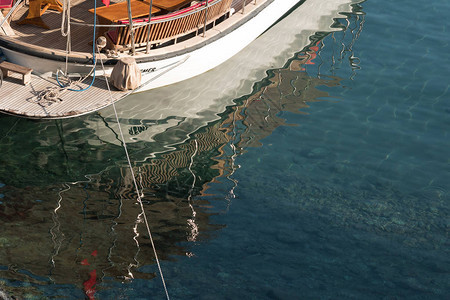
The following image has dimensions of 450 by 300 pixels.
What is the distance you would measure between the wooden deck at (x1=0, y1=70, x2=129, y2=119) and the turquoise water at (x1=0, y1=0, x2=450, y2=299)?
126 cm

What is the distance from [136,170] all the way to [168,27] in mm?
4446

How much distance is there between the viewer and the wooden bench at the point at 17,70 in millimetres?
16578

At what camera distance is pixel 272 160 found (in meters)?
17.0

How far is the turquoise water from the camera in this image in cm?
1325

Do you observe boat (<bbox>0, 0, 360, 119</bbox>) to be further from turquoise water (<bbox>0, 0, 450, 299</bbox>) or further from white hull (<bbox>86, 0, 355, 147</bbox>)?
turquoise water (<bbox>0, 0, 450, 299</bbox>)

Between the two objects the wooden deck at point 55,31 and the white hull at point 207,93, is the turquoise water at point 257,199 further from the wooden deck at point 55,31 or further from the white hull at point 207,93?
the wooden deck at point 55,31

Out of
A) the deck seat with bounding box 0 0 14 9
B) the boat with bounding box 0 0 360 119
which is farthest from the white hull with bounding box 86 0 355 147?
the deck seat with bounding box 0 0 14 9

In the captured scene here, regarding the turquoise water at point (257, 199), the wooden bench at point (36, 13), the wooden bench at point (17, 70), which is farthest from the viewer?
the wooden bench at point (36, 13)

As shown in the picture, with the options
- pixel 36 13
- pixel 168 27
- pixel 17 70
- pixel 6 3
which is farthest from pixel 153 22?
pixel 6 3

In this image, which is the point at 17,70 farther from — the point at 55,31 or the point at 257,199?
the point at 257,199

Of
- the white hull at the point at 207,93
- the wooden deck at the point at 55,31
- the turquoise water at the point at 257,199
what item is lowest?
the turquoise water at the point at 257,199

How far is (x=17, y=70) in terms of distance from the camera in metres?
16.6

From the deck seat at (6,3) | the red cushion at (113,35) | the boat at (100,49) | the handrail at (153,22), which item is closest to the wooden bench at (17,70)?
the boat at (100,49)

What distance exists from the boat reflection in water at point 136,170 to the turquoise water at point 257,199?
41mm
